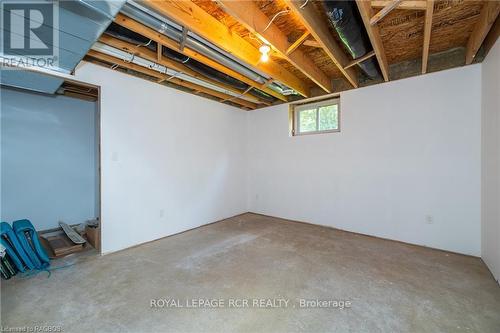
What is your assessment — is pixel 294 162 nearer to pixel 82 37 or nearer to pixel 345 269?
pixel 345 269

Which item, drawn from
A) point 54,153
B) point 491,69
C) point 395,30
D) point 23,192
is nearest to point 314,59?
point 395,30

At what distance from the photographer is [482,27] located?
2.14 meters

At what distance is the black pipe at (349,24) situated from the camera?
181cm

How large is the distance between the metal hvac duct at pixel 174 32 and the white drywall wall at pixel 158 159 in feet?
4.49

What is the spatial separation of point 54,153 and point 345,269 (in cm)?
479

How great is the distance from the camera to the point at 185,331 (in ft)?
5.26

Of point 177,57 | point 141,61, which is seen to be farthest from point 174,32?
point 141,61

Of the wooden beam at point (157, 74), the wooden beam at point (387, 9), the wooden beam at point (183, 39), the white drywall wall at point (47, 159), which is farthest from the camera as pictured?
the white drywall wall at point (47, 159)

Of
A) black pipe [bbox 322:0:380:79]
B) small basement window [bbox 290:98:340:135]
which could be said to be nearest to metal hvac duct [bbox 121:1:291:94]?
black pipe [bbox 322:0:380:79]

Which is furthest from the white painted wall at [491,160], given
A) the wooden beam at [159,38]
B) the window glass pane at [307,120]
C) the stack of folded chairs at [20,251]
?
the stack of folded chairs at [20,251]

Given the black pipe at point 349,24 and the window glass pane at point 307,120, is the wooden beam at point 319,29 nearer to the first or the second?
the black pipe at point 349,24

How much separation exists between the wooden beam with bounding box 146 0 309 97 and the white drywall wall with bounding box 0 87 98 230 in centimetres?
325

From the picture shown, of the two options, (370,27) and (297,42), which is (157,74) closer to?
(297,42)

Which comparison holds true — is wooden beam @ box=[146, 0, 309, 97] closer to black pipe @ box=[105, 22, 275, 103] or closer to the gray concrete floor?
black pipe @ box=[105, 22, 275, 103]
